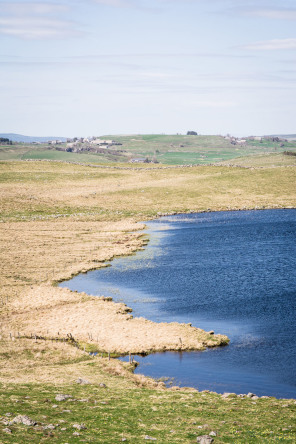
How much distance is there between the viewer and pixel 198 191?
158 meters

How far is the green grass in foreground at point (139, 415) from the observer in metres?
28.7

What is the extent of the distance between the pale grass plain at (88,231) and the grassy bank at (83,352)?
0.21 meters

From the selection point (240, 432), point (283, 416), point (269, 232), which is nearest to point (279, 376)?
point (283, 416)

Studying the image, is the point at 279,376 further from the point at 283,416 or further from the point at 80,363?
the point at 80,363

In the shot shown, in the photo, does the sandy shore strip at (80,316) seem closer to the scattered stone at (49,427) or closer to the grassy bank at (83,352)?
the grassy bank at (83,352)

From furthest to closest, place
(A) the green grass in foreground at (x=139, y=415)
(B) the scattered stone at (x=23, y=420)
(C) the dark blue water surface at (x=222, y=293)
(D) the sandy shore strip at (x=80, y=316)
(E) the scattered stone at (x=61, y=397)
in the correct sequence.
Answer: (D) the sandy shore strip at (x=80, y=316), (C) the dark blue water surface at (x=222, y=293), (E) the scattered stone at (x=61, y=397), (B) the scattered stone at (x=23, y=420), (A) the green grass in foreground at (x=139, y=415)

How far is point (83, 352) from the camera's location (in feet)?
158

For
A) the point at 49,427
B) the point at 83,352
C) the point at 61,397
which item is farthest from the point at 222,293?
the point at 49,427

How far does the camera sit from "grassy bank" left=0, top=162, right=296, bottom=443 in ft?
99.8

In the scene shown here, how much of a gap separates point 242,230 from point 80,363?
7079cm

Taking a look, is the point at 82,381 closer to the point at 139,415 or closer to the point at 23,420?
the point at 139,415

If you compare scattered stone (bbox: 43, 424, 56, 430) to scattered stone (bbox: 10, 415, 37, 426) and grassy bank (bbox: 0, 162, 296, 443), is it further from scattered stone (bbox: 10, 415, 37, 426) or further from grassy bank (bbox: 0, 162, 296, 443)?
scattered stone (bbox: 10, 415, 37, 426)

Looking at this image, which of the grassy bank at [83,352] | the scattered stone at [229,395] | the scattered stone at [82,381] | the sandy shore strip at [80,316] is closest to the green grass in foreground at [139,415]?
the grassy bank at [83,352]

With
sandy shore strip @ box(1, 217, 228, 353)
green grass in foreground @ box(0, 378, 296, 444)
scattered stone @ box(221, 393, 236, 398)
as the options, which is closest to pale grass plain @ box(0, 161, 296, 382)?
sandy shore strip @ box(1, 217, 228, 353)
